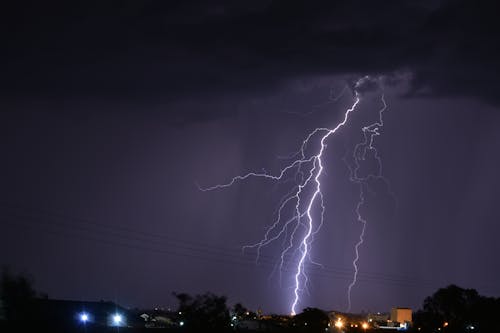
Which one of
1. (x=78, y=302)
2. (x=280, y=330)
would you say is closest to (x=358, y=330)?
(x=280, y=330)

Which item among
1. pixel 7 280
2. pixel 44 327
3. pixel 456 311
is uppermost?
pixel 456 311

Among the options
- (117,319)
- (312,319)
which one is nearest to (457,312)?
(312,319)

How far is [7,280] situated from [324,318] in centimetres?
3194

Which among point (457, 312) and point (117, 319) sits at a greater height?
point (457, 312)

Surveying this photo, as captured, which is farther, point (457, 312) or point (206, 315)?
point (457, 312)

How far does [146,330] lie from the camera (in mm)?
37438

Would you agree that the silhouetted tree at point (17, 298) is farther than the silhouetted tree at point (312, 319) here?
No

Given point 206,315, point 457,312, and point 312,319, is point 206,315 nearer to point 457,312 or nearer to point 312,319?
point 312,319

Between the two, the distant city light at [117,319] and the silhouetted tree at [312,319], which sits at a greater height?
the silhouetted tree at [312,319]

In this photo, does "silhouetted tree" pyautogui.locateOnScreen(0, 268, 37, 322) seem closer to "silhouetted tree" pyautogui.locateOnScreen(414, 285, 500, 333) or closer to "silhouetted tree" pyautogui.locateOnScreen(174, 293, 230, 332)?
"silhouetted tree" pyautogui.locateOnScreen(174, 293, 230, 332)

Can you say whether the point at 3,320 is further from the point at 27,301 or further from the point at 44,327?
the point at 27,301

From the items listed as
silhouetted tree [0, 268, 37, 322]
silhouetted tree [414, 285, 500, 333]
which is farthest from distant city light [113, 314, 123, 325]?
silhouetted tree [414, 285, 500, 333]

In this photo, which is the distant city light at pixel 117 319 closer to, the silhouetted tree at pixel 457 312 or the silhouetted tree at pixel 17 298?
the silhouetted tree at pixel 17 298

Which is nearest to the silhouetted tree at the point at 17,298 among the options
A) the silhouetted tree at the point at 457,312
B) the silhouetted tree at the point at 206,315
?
the silhouetted tree at the point at 206,315
